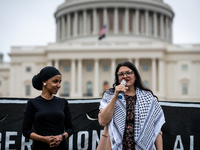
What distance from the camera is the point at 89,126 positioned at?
6.70m

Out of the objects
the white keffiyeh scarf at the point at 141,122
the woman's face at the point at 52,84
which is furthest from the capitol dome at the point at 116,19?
the white keffiyeh scarf at the point at 141,122

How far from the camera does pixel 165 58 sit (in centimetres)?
5350

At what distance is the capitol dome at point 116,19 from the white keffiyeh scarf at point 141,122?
198 feet

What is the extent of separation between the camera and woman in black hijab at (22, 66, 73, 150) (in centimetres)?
448

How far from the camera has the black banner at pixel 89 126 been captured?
6426 millimetres

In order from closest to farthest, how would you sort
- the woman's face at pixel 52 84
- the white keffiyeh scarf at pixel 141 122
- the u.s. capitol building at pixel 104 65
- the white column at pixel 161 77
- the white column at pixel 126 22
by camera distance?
the white keffiyeh scarf at pixel 141 122
the woman's face at pixel 52 84
the white column at pixel 161 77
the u.s. capitol building at pixel 104 65
the white column at pixel 126 22

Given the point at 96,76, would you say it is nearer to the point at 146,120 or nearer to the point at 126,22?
the point at 126,22

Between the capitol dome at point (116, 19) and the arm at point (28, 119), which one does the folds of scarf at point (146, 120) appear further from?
the capitol dome at point (116, 19)

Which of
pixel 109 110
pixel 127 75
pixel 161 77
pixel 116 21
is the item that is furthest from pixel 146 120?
pixel 116 21

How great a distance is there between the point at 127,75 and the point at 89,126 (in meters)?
2.36

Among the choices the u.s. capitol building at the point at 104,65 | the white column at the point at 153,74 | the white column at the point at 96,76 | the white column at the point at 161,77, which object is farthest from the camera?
the u.s. capitol building at the point at 104,65

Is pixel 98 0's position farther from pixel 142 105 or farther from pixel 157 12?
pixel 142 105

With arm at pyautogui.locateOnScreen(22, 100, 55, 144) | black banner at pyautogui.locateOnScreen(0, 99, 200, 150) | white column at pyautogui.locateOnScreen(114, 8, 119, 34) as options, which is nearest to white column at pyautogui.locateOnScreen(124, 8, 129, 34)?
white column at pyautogui.locateOnScreen(114, 8, 119, 34)

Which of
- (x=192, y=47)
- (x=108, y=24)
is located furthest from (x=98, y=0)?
(x=192, y=47)
